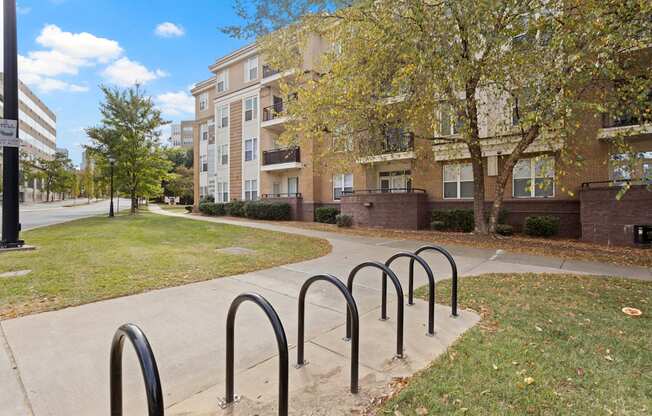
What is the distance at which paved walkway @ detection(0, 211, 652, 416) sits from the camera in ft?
8.83

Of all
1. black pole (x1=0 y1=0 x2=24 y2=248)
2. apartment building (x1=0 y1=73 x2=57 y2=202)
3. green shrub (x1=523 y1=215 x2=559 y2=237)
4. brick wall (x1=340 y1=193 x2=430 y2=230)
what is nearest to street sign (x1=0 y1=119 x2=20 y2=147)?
black pole (x1=0 y1=0 x2=24 y2=248)

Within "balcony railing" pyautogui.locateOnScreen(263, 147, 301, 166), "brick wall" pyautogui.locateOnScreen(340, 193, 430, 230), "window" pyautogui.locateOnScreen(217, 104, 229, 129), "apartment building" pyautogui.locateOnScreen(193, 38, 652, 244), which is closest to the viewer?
"apartment building" pyautogui.locateOnScreen(193, 38, 652, 244)

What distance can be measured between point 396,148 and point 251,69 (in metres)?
16.3

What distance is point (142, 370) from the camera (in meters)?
1.66

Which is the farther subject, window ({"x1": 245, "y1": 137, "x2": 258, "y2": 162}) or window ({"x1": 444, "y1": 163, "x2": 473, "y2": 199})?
window ({"x1": 245, "y1": 137, "x2": 258, "y2": 162})

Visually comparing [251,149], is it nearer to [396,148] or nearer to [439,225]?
A: [396,148]

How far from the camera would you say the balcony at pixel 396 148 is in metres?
14.6

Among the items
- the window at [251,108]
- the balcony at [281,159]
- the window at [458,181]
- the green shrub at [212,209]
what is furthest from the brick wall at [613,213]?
the green shrub at [212,209]

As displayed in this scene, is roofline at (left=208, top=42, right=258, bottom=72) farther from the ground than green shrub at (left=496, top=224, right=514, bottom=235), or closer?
farther from the ground

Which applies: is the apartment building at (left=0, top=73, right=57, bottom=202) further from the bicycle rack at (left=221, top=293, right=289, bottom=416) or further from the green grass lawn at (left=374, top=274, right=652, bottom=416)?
the green grass lawn at (left=374, top=274, right=652, bottom=416)

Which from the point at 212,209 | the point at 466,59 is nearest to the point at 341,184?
the point at 212,209

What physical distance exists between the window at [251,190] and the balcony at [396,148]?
11.6m

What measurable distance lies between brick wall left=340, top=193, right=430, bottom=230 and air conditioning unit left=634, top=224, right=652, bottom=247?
323 inches

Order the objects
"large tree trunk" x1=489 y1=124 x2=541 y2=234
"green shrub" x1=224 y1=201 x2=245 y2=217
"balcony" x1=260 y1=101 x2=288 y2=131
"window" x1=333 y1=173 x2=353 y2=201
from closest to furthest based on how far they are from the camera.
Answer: "large tree trunk" x1=489 y1=124 x2=541 y2=234 → "window" x1=333 y1=173 x2=353 y2=201 → "balcony" x1=260 y1=101 x2=288 y2=131 → "green shrub" x1=224 y1=201 x2=245 y2=217
